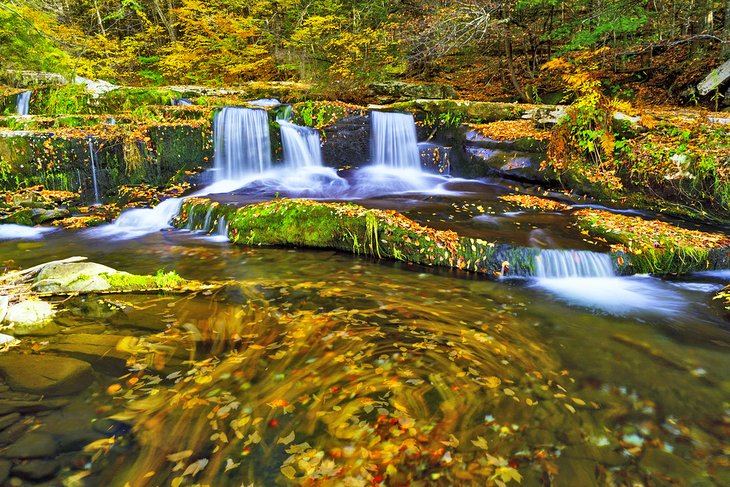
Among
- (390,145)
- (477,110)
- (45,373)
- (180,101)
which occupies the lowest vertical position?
(45,373)

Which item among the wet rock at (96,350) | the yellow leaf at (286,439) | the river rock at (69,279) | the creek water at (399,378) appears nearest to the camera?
the creek water at (399,378)

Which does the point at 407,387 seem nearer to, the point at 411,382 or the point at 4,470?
the point at 411,382

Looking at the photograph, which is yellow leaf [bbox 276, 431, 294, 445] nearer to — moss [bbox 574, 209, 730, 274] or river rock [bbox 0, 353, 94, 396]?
river rock [bbox 0, 353, 94, 396]

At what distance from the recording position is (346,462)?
2.42m

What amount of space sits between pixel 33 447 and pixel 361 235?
5157 mm

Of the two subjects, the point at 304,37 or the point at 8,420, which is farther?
the point at 304,37


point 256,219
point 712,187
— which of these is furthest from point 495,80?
point 256,219

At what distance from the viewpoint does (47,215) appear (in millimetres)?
9547

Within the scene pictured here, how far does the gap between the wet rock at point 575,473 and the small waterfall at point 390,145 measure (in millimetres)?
11289

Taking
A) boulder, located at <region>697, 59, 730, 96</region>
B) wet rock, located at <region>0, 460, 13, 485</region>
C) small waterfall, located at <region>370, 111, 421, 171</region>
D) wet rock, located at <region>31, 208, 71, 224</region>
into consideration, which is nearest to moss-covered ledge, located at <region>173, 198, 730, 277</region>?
wet rock, located at <region>31, 208, 71, 224</region>

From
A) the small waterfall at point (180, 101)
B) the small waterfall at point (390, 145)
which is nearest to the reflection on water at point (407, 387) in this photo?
the small waterfall at point (390, 145)

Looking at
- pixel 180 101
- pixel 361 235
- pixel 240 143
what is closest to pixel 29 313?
pixel 361 235

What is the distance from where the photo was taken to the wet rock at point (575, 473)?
91.7 inches

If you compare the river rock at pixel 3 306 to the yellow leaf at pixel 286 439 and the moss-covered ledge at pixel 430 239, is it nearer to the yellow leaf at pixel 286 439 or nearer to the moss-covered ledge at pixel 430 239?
the yellow leaf at pixel 286 439
